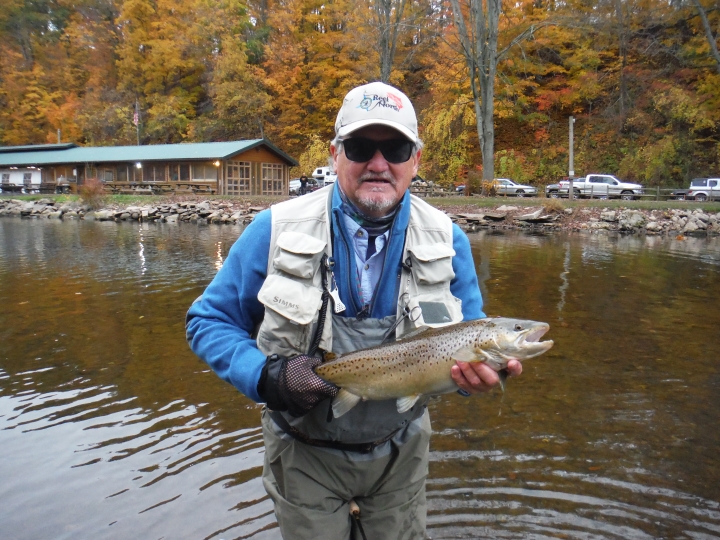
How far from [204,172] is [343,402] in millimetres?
47004

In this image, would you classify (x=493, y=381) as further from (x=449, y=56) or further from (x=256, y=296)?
(x=449, y=56)

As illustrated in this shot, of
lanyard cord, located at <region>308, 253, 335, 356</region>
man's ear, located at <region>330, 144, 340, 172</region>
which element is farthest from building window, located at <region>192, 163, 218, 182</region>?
lanyard cord, located at <region>308, 253, 335, 356</region>

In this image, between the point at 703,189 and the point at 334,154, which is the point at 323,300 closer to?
the point at 334,154

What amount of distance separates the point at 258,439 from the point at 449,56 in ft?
149

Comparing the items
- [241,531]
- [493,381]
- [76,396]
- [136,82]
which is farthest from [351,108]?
[136,82]

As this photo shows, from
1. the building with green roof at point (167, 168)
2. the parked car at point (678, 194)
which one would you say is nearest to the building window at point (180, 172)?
the building with green roof at point (167, 168)

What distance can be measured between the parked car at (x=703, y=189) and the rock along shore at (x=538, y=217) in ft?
24.0

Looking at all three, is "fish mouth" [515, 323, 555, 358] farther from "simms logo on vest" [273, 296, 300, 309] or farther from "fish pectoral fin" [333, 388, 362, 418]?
"simms logo on vest" [273, 296, 300, 309]

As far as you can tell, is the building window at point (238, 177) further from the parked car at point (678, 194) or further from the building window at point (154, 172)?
the parked car at point (678, 194)

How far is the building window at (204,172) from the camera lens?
46.7m

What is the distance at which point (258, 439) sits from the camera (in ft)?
18.6

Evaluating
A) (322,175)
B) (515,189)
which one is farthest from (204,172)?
(515,189)

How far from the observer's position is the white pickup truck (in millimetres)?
36750

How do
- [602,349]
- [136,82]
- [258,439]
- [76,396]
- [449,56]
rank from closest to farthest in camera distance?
[258,439], [76,396], [602,349], [449,56], [136,82]
